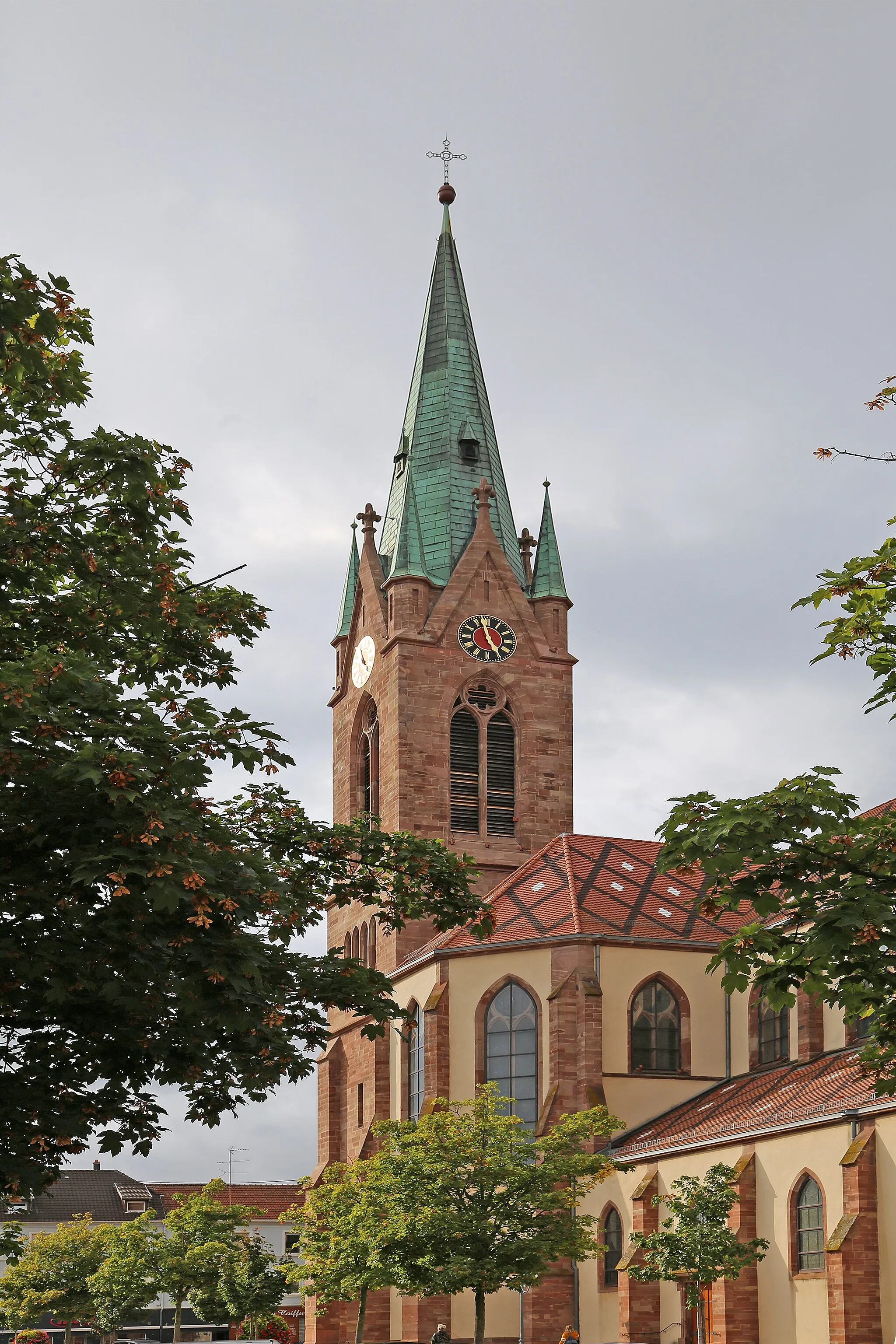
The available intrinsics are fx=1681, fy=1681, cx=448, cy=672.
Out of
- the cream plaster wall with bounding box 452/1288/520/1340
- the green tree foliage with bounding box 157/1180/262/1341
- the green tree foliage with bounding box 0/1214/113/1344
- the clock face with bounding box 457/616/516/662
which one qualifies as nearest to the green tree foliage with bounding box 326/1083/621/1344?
the cream plaster wall with bounding box 452/1288/520/1340

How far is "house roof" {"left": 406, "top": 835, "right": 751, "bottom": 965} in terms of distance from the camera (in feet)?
153

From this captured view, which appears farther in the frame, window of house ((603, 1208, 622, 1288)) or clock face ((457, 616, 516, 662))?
clock face ((457, 616, 516, 662))

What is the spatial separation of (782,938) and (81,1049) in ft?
17.0

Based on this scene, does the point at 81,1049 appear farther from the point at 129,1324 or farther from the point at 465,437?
the point at 129,1324

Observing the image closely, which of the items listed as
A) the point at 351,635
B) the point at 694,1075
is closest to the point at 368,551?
the point at 351,635

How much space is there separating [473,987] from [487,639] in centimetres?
1586

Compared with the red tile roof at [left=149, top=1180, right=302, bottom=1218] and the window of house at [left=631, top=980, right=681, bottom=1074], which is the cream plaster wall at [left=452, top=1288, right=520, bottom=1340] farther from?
the red tile roof at [left=149, top=1180, right=302, bottom=1218]

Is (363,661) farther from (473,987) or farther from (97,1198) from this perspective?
(97,1198)

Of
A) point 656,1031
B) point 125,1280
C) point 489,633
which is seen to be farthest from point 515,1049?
point 125,1280

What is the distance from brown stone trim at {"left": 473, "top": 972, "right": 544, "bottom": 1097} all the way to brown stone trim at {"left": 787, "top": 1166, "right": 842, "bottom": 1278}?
1226cm

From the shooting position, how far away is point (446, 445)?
207ft

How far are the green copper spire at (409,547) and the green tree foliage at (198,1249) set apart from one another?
23060mm

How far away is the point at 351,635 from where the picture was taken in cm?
6331

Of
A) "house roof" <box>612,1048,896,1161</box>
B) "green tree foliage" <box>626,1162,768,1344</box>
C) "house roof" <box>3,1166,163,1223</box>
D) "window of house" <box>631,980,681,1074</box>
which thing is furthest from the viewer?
"house roof" <box>3,1166,163,1223</box>
